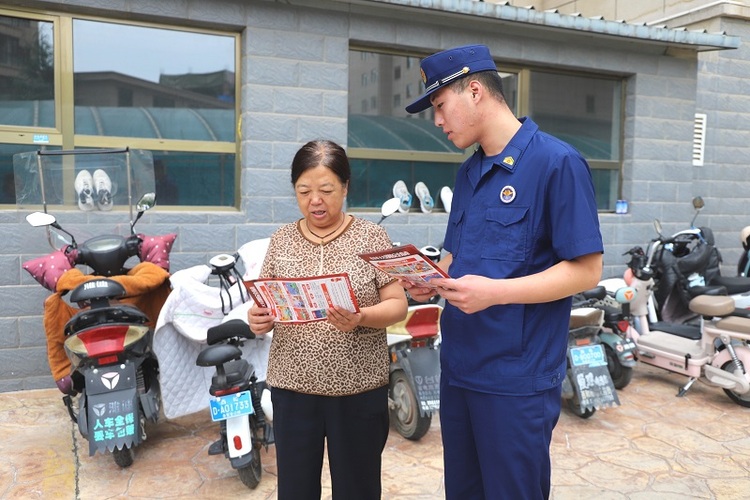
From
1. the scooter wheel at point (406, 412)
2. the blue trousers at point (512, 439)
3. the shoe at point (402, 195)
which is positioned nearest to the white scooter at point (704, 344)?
the shoe at point (402, 195)

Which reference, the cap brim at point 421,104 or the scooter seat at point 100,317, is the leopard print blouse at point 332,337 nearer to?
the cap brim at point 421,104

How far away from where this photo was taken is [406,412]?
3.92m

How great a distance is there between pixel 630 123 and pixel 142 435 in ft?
18.5

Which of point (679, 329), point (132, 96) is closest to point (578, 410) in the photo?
point (679, 329)

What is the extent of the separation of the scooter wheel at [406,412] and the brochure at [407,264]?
208cm

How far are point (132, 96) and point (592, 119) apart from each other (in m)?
4.64

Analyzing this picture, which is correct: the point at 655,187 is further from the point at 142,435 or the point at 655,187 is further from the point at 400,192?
the point at 142,435

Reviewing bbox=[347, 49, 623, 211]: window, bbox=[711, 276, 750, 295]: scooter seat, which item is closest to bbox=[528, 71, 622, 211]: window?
bbox=[347, 49, 623, 211]: window

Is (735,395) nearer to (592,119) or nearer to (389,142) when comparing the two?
(592,119)

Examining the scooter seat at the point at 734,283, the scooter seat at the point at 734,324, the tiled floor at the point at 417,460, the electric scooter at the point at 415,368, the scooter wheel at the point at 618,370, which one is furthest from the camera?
the scooter seat at the point at 734,283

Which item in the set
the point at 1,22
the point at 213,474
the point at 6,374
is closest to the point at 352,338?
the point at 213,474

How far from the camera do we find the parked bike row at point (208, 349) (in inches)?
125

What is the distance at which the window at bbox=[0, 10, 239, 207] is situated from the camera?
4.62 metres

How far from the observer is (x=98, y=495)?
10.3 feet
